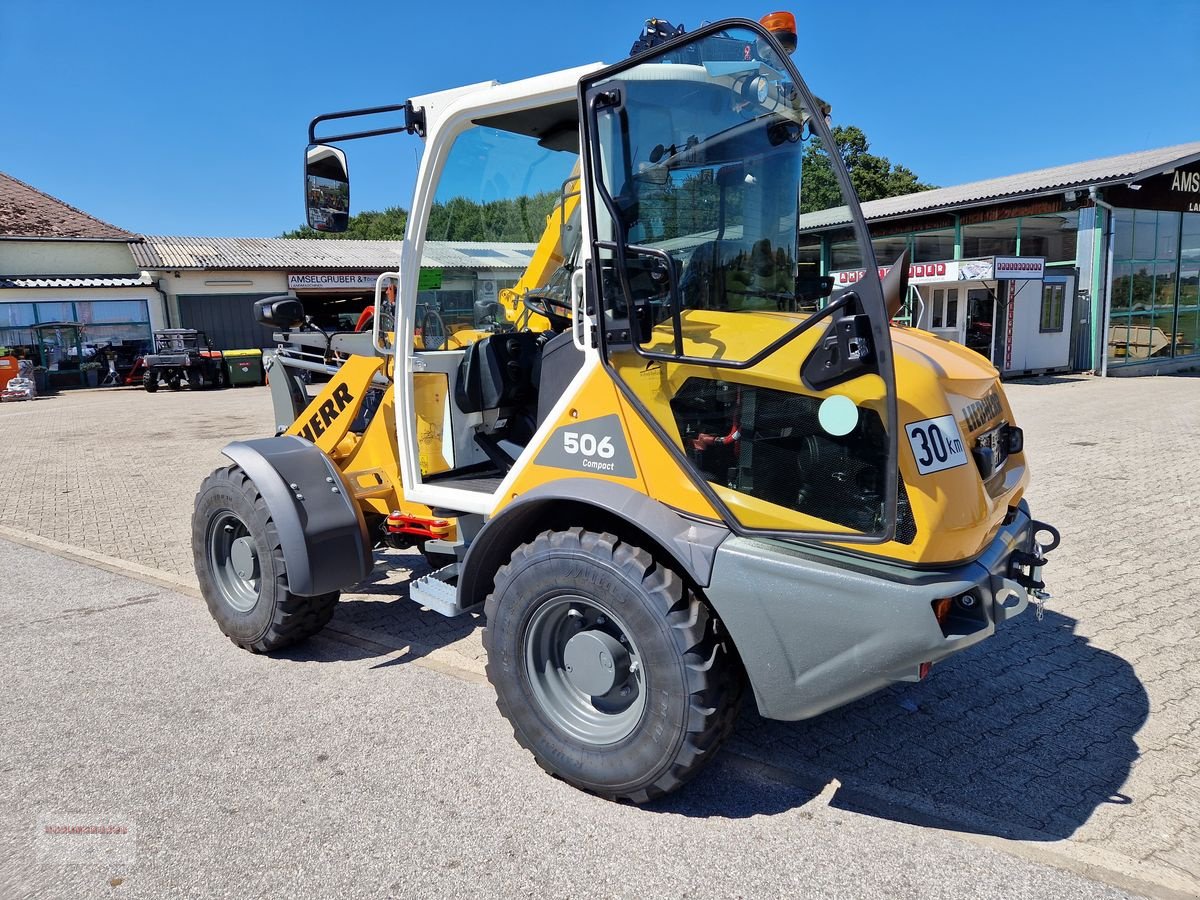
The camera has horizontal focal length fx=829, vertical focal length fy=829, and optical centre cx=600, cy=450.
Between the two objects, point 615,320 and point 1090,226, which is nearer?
point 615,320

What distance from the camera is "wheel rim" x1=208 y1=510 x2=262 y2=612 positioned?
4.39 meters

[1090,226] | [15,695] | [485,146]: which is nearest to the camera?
[485,146]

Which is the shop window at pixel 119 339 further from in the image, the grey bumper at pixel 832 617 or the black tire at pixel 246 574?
the grey bumper at pixel 832 617

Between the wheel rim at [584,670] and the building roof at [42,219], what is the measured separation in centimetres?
2827

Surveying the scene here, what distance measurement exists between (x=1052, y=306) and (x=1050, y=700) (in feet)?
58.0

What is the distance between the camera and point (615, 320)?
2.85m

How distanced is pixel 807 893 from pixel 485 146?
10.3 feet

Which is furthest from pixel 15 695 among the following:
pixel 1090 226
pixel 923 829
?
pixel 1090 226

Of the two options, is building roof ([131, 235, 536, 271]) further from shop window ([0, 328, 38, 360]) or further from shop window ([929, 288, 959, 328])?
shop window ([929, 288, 959, 328])

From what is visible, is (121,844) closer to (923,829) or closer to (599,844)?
(599,844)

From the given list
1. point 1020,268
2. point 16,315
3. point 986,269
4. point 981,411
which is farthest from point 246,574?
point 16,315

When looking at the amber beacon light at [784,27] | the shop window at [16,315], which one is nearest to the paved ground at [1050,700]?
the amber beacon light at [784,27]

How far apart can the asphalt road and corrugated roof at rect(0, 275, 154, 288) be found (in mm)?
24774

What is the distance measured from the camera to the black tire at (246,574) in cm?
408
